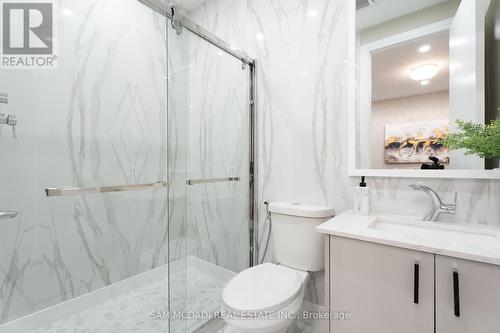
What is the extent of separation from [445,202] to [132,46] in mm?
2259

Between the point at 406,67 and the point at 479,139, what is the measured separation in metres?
0.56

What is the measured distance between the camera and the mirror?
3.69 ft

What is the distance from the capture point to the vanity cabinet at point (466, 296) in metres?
0.78

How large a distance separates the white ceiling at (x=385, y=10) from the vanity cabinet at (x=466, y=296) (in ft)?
4.14

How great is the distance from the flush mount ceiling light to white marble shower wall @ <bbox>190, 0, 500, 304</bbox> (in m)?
0.35

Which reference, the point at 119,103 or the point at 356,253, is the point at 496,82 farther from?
the point at 119,103

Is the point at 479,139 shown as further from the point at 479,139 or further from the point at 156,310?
the point at 156,310

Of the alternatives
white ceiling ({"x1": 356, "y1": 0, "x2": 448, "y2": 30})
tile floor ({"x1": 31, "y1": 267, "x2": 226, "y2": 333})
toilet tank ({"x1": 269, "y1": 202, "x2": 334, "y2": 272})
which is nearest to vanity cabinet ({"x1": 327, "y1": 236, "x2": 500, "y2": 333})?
toilet tank ({"x1": 269, "y1": 202, "x2": 334, "y2": 272})

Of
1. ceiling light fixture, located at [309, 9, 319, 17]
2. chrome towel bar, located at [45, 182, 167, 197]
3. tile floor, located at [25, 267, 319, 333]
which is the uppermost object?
ceiling light fixture, located at [309, 9, 319, 17]

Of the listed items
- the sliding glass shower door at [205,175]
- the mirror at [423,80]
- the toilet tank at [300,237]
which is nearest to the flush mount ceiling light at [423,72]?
the mirror at [423,80]

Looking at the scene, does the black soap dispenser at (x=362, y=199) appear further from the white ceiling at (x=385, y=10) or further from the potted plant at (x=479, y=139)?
the white ceiling at (x=385, y=10)

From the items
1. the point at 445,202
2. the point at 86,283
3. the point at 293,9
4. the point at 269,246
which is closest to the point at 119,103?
the point at 86,283

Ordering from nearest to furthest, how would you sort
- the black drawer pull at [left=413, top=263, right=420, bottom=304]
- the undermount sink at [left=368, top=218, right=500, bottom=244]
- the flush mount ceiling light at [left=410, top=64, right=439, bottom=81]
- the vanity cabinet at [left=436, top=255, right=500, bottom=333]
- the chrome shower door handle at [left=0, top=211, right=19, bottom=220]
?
the vanity cabinet at [left=436, top=255, right=500, bottom=333] < the black drawer pull at [left=413, top=263, right=420, bottom=304] < the undermount sink at [left=368, top=218, right=500, bottom=244] < the flush mount ceiling light at [left=410, top=64, right=439, bottom=81] < the chrome shower door handle at [left=0, top=211, right=19, bottom=220]

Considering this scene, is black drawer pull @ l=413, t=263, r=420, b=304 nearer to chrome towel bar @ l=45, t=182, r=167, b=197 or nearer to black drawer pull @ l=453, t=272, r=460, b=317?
black drawer pull @ l=453, t=272, r=460, b=317
